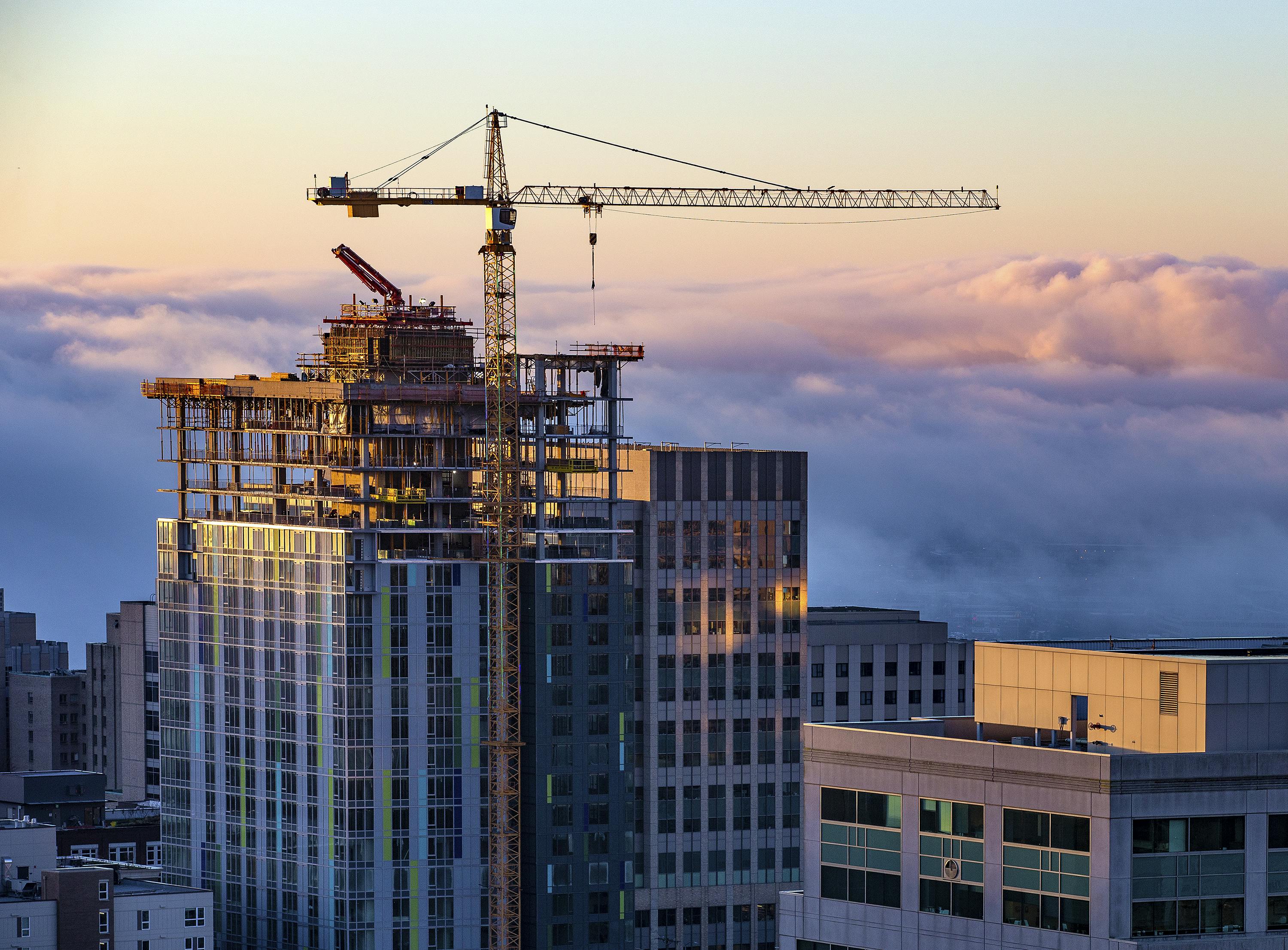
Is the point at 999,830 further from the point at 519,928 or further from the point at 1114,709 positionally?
the point at 519,928

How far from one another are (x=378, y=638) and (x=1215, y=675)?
108173mm

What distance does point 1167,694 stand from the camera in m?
96.6

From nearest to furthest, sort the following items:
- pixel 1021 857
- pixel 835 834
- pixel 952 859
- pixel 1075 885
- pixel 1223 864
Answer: pixel 1075 885
pixel 1223 864
pixel 1021 857
pixel 952 859
pixel 835 834

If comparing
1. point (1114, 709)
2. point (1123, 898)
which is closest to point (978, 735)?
point (1114, 709)

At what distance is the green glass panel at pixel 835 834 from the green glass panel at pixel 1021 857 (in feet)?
26.7

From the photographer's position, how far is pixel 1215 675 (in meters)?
94.8

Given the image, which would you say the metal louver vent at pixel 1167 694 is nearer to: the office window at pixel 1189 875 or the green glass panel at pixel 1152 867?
the office window at pixel 1189 875

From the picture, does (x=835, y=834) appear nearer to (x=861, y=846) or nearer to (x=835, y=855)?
(x=835, y=855)

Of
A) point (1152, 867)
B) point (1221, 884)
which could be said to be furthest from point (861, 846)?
point (1221, 884)

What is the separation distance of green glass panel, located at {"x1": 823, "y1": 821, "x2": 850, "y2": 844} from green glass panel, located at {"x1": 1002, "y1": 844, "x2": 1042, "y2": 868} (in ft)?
26.7

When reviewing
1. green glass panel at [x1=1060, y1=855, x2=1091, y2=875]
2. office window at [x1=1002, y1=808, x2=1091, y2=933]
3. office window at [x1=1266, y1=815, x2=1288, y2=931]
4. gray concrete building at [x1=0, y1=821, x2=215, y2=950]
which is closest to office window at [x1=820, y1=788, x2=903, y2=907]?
office window at [x1=1002, y1=808, x2=1091, y2=933]

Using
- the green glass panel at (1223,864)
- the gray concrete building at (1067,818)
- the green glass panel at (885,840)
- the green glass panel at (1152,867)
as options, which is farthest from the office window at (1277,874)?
the green glass panel at (885,840)

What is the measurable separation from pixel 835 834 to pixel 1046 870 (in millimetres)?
10775

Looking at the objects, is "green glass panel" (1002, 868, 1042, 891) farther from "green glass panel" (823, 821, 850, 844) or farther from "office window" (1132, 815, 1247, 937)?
"green glass panel" (823, 821, 850, 844)
